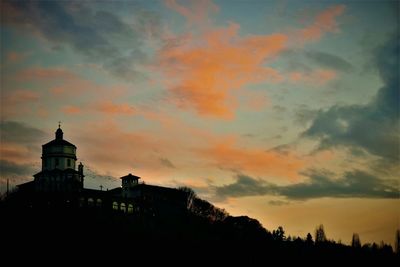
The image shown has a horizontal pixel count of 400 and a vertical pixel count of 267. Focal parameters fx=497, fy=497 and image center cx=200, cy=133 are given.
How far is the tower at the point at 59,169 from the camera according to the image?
88.6m

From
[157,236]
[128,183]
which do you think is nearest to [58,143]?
[128,183]

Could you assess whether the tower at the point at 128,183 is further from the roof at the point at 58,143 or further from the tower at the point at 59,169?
the roof at the point at 58,143

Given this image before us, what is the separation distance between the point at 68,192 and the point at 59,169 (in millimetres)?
8839

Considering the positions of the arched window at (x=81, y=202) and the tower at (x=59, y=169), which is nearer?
the arched window at (x=81, y=202)

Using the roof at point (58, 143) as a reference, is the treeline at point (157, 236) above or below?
below

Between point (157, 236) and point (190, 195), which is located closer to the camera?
point (157, 236)

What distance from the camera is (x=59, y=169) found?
90312 mm

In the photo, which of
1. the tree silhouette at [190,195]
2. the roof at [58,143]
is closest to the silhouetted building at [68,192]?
the roof at [58,143]

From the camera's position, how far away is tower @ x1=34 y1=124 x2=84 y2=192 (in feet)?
291

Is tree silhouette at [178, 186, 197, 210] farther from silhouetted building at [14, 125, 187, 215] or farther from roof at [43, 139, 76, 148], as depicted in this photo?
roof at [43, 139, 76, 148]

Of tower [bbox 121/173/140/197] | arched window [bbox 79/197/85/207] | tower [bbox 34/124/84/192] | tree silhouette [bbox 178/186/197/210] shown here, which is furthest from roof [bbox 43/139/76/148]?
tree silhouette [bbox 178/186/197/210]

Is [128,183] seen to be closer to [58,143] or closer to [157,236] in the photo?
[58,143]

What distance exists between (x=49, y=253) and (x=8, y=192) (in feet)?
110

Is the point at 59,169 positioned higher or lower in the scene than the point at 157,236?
higher
